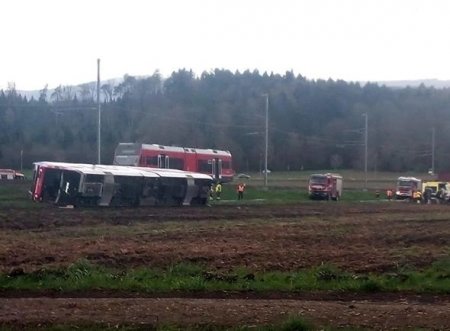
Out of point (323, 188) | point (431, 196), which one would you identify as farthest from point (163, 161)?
point (431, 196)

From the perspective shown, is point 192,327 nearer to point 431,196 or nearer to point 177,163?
point 177,163

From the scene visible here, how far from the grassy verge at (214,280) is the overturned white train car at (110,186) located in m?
28.6

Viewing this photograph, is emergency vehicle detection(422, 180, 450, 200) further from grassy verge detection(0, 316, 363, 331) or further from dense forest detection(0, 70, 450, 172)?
grassy verge detection(0, 316, 363, 331)

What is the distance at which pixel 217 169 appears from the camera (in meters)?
78.5

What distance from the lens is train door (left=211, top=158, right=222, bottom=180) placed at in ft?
255

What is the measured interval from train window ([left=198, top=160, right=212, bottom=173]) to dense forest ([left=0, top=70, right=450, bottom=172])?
2986cm

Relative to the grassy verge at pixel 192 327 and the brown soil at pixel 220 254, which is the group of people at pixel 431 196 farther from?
the grassy verge at pixel 192 327

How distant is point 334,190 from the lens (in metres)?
79.8

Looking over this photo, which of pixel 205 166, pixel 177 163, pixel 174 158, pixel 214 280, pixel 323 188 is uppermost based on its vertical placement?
pixel 174 158

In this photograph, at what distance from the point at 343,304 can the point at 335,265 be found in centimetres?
594

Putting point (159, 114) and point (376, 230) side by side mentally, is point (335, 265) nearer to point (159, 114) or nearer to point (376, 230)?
point (376, 230)

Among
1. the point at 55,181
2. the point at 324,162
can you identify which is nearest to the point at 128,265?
the point at 55,181

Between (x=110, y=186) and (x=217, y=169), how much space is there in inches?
1177

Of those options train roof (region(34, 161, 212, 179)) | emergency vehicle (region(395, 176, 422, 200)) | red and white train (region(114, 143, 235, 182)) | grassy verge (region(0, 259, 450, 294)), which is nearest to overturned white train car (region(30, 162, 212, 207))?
train roof (region(34, 161, 212, 179))
